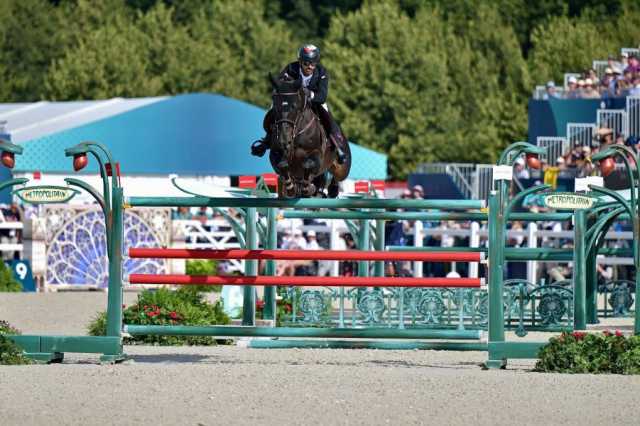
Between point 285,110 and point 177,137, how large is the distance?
1755cm

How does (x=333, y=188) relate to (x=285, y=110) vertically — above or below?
below

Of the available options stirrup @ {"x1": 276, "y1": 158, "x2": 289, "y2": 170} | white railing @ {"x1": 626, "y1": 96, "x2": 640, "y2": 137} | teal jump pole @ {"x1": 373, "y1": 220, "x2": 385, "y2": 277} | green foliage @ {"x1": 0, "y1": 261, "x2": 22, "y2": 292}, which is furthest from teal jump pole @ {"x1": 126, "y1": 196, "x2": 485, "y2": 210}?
white railing @ {"x1": 626, "y1": 96, "x2": 640, "y2": 137}

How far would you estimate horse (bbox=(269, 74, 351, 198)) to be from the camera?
13117mm

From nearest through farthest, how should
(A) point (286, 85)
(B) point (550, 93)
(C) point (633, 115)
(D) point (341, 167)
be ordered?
(A) point (286, 85) → (D) point (341, 167) → (C) point (633, 115) → (B) point (550, 93)

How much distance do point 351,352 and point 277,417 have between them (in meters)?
4.61

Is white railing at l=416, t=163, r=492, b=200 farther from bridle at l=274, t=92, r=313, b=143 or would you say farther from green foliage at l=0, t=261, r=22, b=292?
bridle at l=274, t=92, r=313, b=143

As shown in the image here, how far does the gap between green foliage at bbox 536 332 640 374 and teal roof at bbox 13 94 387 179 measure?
59.6 ft

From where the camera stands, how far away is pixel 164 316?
15.2 meters

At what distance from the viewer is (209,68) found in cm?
5272

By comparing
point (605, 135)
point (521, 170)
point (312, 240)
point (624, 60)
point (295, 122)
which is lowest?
point (312, 240)

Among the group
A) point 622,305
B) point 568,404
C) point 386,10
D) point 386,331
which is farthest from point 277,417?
point 386,10

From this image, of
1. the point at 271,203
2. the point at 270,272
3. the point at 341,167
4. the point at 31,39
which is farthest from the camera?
the point at 31,39

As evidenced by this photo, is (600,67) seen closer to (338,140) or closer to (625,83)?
(625,83)

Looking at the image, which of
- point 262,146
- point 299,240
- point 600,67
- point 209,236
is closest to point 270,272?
point 262,146
